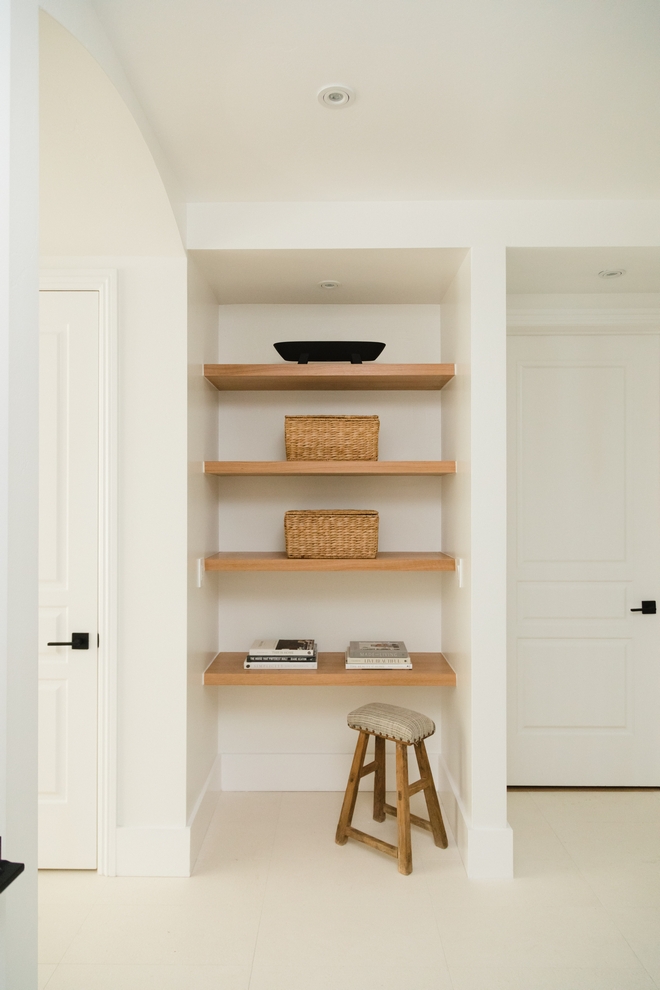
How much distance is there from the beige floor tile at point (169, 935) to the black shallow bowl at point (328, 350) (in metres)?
2.10

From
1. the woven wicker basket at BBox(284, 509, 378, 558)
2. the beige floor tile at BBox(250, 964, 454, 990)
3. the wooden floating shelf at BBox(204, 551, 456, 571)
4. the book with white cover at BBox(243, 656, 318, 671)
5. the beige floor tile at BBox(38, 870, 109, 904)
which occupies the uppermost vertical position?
the woven wicker basket at BBox(284, 509, 378, 558)

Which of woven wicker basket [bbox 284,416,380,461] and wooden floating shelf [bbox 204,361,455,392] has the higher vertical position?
wooden floating shelf [bbox 204,361,455,392]

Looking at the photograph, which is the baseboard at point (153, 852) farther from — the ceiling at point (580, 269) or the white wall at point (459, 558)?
the ceiling at point (580, 269)

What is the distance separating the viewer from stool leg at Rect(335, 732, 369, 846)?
266 centimetres

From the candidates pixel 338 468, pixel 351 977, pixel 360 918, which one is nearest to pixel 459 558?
pixel 338 468

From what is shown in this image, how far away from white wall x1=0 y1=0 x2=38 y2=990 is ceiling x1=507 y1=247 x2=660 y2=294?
185cm

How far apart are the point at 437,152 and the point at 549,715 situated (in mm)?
2590

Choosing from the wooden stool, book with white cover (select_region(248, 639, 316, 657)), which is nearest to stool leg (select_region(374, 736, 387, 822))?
the wooden stool

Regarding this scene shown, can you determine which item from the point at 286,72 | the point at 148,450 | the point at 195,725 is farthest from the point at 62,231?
the point at 195,725

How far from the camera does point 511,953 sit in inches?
78.4

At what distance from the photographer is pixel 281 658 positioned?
2.84m

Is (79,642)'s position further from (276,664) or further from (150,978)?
(150,978)

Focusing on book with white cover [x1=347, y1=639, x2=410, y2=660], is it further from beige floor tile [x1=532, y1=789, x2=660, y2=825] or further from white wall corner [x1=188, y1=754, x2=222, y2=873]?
beige floor tile [x1=532, y1=789, x2=660, y2=825]

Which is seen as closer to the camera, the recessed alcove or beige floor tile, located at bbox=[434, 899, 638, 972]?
beige floor tile, located at bbox=[434, 899, 638, 972]
